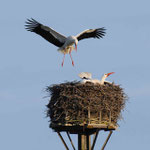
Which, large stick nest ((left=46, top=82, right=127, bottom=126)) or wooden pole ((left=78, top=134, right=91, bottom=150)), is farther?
wooden pole ((left=78, top=134, right=91, bottom=150))

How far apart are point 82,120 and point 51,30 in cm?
427

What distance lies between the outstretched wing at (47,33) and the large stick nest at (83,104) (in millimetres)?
2886

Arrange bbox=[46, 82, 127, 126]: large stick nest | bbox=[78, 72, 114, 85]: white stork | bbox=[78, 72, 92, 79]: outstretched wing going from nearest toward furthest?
bbox=[46, 82, 127, 126]: large stick nest, bbox=[78, 72, 114, 85]: white stork, bbox=[78, 72, 92, 79]: outstretched wing

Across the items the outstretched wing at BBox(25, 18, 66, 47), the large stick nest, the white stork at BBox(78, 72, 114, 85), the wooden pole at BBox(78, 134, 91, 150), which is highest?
the outstretched wing at BBox(25, 18, 66, 47)

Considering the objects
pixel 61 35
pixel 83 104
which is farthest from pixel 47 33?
pixel 83 104

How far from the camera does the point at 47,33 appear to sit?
18.5 m

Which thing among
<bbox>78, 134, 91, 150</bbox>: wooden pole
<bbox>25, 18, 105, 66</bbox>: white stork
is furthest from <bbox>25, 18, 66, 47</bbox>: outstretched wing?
<bbox>78, 134, 91, 150</bbox>: wooden pole

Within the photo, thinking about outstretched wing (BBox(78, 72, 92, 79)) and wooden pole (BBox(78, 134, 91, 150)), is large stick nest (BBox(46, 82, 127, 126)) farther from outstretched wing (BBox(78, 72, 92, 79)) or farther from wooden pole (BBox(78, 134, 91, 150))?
outstretched wing (BBox(78, 72, 92, 79))

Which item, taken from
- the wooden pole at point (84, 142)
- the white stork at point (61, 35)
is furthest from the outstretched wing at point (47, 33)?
the wooden pole at point (84, 142)

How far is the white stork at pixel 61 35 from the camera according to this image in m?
18.1

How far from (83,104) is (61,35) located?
4.03m

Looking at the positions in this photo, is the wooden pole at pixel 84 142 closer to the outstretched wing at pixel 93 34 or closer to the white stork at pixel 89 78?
the white stork at pixel 89 78

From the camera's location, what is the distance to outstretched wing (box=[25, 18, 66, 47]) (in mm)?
18047

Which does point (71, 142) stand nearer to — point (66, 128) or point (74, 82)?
point (66, 128)
